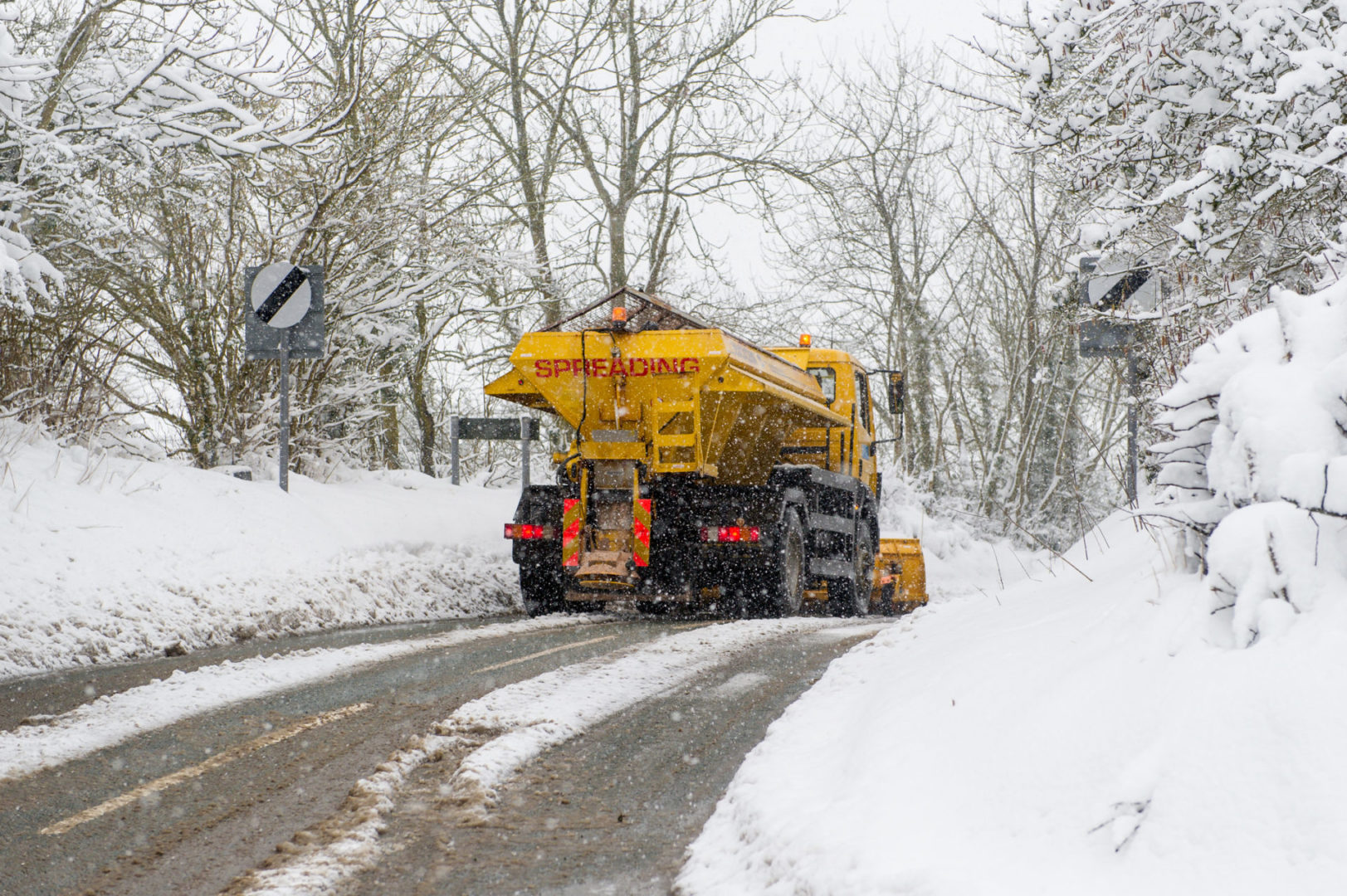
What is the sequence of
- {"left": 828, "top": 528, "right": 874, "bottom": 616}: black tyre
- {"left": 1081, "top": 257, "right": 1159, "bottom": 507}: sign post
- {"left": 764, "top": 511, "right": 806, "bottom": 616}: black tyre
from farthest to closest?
{"left": 828, "top": 528, "right": 874, "bottom": 616}: black tyre
{"left": 764, "top": 511, "right": 806, "bottom": 616}: black tyre
{"left": 1081, "top": 257, "right": 1159, "bottom": 507}: sign post

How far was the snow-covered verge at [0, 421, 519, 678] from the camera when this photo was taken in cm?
763

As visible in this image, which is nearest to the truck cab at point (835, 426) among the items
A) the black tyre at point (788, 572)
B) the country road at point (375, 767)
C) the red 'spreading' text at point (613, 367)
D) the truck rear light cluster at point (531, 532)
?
the black tyre at point (788, 572)

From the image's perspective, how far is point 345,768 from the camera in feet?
15.2

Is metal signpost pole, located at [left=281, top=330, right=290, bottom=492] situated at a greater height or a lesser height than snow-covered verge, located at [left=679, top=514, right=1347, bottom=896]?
greater

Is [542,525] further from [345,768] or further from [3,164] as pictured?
[345,768]

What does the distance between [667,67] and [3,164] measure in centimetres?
1446

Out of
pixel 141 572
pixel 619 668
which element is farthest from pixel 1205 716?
pixel 141 572

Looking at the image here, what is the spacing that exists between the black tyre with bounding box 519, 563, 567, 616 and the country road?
141 inches

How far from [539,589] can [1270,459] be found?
8952 mm

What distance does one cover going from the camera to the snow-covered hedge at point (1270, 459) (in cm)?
309

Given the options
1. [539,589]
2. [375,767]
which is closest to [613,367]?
[539,589]

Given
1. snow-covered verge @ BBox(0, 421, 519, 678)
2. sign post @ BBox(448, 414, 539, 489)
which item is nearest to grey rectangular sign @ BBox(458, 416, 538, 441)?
sign post @ BBox(448, 414, 539, 489)

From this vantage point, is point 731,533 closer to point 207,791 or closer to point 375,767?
point 375,767

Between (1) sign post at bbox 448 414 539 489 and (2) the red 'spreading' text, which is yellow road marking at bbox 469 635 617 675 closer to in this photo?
(2) the red 'spreading' text
